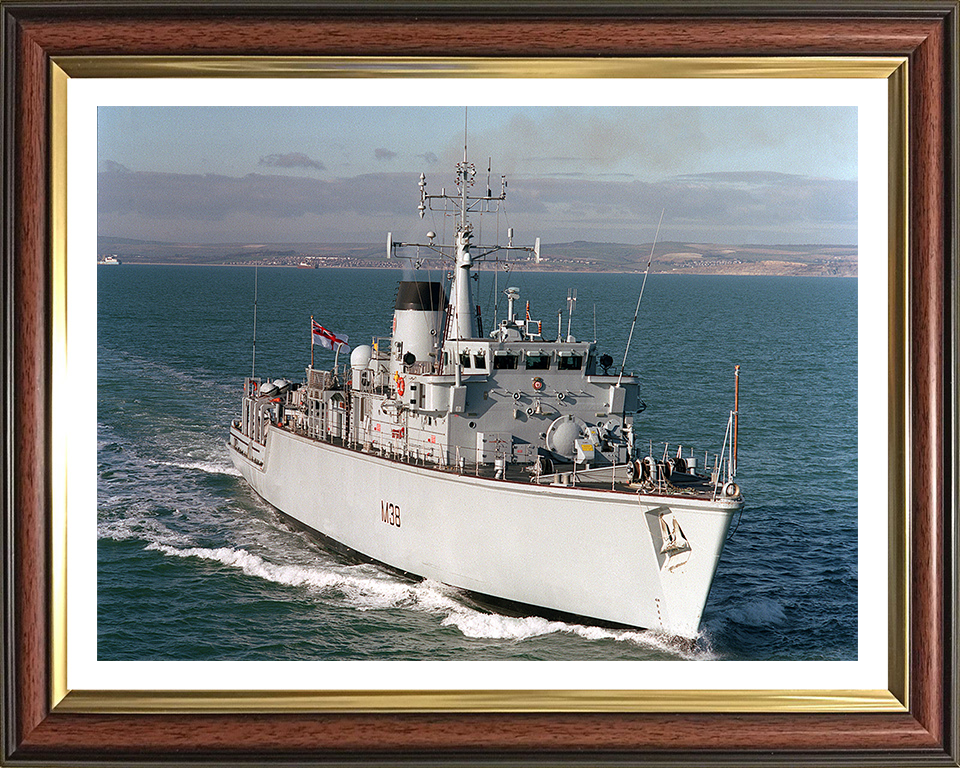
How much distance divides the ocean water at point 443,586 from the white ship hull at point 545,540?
15.9 inches

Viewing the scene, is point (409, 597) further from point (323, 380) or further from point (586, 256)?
point (323, 380)

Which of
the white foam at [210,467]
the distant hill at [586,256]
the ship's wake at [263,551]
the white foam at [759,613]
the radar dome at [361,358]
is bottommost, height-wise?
the white foam at [759,613]

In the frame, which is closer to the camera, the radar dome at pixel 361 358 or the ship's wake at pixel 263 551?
the ship's wake at pixel 263 551

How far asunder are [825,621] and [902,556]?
9.63ft

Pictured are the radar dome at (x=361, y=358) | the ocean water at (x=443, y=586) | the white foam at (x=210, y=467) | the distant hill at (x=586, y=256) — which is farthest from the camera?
the white foam at (x=210, y=467)

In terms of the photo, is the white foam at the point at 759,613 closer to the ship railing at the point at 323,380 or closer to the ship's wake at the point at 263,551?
the ship's wake at the point at 263,551

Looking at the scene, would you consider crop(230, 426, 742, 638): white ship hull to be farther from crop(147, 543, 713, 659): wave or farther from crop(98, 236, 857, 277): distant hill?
crop(98, 236, 857, 277): distant hill

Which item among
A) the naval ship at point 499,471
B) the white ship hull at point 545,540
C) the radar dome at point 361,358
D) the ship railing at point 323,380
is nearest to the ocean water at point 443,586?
the white ship hull at point 545,540

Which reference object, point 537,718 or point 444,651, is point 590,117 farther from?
point 444,651

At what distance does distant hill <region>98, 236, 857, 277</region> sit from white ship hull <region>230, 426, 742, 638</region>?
368 centimetres

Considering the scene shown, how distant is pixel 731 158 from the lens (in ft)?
37.5

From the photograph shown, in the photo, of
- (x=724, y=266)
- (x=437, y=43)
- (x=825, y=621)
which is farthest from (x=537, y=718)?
(x=724, y=266)

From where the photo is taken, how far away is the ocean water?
34.1 ft

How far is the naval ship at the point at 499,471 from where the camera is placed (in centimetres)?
1314
